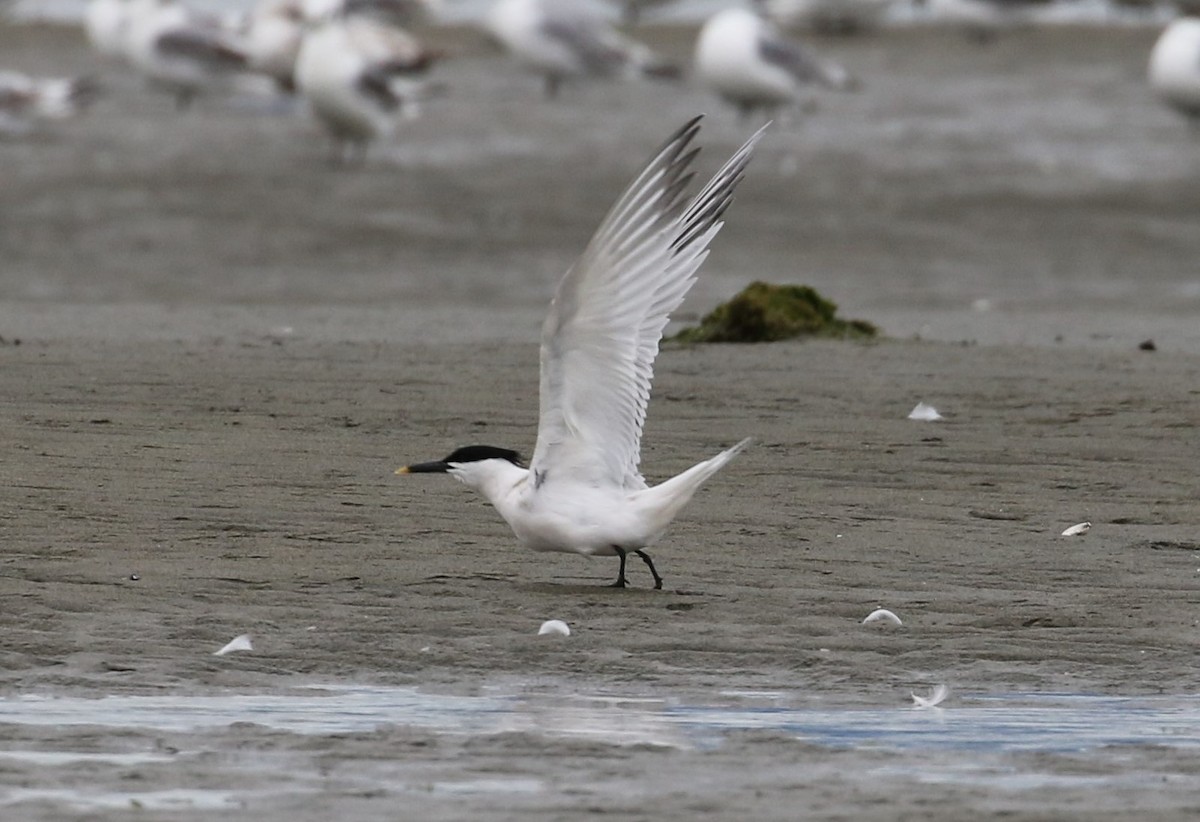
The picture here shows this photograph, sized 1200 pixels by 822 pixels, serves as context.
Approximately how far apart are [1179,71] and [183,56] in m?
9.09

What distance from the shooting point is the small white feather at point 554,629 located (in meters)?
7.60

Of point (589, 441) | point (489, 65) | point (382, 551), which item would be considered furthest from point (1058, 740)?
point (489, 65)

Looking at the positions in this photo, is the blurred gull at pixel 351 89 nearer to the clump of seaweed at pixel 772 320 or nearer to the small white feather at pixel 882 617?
Answer: the clump of seaweed at pixel 772 320

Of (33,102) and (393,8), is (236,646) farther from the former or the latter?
(393,8)

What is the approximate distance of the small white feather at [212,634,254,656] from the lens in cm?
732

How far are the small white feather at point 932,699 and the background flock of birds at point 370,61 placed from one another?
48.1 ft

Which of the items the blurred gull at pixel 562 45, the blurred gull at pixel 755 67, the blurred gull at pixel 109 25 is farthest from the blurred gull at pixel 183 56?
the blurred gull at pixel 755 67

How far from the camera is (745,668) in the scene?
7.46 meters

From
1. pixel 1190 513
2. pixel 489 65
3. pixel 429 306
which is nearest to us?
pixel 1190 513

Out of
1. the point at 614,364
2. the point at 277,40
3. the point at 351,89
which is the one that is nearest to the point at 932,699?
the point at 614,364

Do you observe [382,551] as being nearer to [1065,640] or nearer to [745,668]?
[745,668]

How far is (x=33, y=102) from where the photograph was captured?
71.6ft

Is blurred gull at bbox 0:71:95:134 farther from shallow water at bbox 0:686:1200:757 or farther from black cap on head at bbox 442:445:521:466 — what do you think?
shallow water at bbox 0:686:1200:757

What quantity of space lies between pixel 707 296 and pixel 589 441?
896cm
